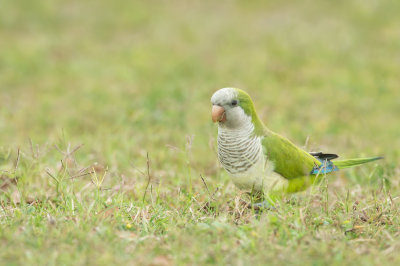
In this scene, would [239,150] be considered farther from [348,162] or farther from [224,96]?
[348,162]

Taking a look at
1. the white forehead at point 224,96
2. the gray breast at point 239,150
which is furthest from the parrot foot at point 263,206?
the white forehead at point 224,96

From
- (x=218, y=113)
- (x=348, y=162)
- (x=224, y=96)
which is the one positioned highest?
(x=224, y=96)

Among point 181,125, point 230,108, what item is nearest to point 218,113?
point 230,108

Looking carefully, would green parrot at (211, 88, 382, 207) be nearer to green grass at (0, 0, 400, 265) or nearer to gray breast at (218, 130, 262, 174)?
gray breast at (218, 130, 262, 174)

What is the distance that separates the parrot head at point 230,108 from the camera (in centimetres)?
356

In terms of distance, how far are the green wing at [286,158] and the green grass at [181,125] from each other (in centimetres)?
21

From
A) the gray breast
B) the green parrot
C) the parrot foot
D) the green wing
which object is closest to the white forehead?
the green parrot

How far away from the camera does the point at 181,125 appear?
676cm

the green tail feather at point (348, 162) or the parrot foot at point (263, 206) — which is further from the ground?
the green tail feather at point (348, 162)

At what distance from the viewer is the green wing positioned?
3.71m

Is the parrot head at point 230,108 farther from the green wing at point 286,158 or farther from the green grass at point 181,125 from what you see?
the green grass at point 181,125

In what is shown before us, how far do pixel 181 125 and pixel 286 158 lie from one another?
3.14 metres

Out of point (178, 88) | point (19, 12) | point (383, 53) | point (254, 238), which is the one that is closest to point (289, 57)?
point (383, 53)

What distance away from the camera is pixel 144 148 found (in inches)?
233
